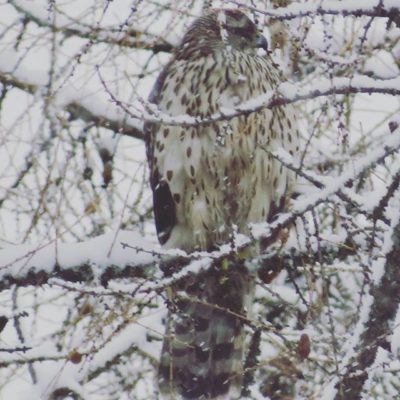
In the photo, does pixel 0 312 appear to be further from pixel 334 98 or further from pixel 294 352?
pixel 334 98

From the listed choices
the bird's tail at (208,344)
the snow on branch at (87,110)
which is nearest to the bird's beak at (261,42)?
the snow on branch at (87,110)

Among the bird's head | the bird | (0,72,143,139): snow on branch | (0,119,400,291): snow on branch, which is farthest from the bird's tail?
the bird's head

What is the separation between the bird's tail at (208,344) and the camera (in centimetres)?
482

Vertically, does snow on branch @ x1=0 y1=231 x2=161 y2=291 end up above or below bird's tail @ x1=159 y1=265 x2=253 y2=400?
above

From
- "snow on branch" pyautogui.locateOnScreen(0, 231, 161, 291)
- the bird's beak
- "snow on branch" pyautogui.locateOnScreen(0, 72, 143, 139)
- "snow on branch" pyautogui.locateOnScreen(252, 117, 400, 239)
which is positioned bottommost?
"snow on branch" pyautogui.locateOnScreen(0, 231, 161, 291)

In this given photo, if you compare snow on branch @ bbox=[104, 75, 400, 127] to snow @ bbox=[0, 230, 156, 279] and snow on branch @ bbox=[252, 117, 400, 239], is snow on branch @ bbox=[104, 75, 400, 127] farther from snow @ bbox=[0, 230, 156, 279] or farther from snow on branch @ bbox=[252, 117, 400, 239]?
snow @ bbox=[0, 230, 156, 279]

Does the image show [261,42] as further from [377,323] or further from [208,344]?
[377,323]

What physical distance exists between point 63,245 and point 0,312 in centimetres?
43

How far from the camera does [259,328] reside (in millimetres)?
3730

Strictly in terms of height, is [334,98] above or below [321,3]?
below

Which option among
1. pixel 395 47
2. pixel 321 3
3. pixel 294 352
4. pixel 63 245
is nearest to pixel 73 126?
pixel 63 245

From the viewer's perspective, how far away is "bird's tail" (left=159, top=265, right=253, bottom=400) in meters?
4.82

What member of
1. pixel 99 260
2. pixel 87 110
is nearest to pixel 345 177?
pixel 99 260

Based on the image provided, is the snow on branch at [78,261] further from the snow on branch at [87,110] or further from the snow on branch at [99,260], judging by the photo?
the snow on branch at [87,110]
